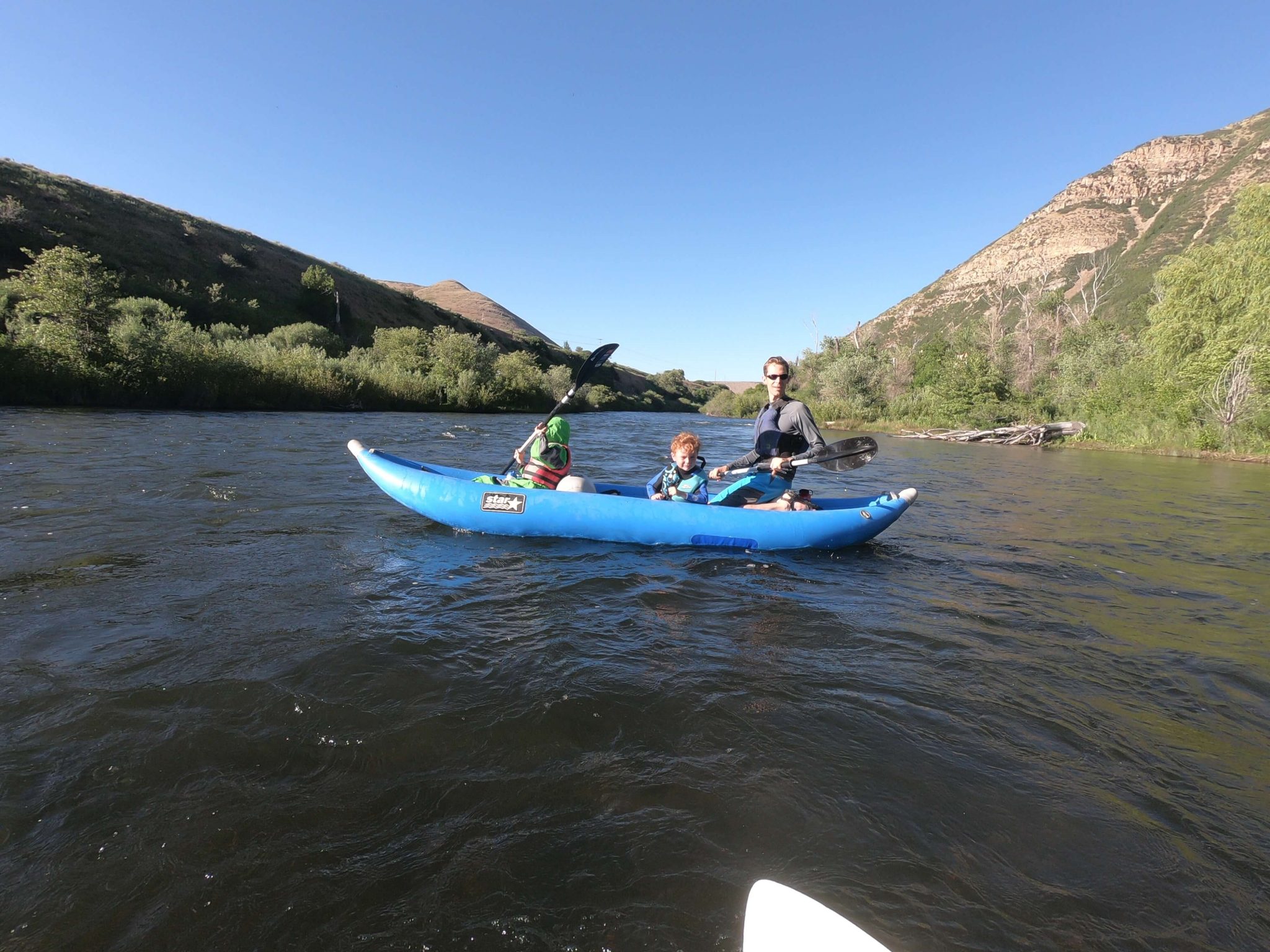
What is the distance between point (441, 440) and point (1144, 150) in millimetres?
136480

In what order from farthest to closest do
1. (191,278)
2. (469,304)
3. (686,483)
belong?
(469,304) → (191,278) → (686,483)

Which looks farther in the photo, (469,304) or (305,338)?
(469,304)

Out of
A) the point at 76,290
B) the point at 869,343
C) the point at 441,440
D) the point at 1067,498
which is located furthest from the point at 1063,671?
the point at 869,343

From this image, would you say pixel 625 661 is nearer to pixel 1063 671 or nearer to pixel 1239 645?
pixel 1063 671

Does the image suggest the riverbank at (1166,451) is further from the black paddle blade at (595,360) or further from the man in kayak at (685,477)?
the man in kayak at (685,477)

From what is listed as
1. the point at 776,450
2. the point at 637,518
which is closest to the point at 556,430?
the point at 637,518

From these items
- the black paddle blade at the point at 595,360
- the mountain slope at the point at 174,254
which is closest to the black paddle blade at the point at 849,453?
the black paddle blade at the point at 595,360

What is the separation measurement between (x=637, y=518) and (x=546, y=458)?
118 centimetres

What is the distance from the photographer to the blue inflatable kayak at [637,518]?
Answer: 5.45m

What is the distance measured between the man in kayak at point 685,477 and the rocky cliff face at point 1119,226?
75076 millimetres

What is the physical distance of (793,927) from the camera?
1.30 m

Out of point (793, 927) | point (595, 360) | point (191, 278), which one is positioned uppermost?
point (191, 278)

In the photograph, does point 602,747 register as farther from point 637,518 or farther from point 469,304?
point 469,304

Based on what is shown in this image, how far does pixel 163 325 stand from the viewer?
20938 millimetres
